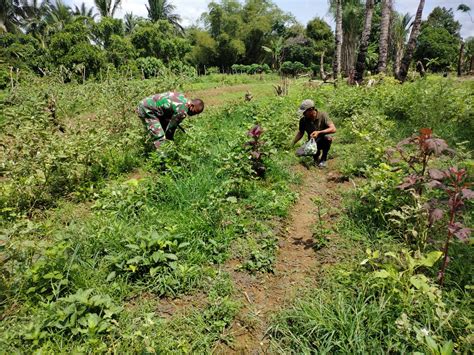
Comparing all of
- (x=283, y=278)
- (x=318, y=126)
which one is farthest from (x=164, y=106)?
(x=283, y=278)

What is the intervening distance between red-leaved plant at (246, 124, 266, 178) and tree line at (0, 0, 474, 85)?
13184 millimetres

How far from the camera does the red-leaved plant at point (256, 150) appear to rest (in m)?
3.82

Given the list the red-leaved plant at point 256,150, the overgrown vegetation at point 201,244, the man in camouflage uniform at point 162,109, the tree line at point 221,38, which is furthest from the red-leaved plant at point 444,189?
the tree line at point 221,38

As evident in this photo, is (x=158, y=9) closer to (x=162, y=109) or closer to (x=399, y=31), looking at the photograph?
(x=399, y=31)

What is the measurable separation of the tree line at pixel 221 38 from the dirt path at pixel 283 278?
13.9 meters

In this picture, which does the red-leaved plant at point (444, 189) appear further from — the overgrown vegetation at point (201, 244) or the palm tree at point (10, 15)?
the palm tree at point (10, 15)

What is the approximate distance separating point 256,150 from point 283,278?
175cm

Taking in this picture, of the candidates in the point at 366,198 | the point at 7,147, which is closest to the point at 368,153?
the point at 366,198

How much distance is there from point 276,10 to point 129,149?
125ft

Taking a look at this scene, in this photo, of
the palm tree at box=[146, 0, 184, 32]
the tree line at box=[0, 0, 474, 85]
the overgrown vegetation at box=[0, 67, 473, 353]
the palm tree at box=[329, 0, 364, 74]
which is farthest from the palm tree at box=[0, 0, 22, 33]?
the overgrown vegetation at box=[0, 67, 473, 353]

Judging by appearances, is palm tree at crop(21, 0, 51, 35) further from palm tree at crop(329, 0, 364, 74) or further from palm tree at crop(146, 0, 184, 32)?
palm tree at crop(329, 0, 364, 74)

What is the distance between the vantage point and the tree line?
18.7 m

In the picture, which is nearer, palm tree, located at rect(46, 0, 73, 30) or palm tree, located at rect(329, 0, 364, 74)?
palm tree, located at rect(329, 0, 364, 74)

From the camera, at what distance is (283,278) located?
263 centimetres
